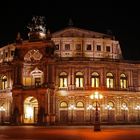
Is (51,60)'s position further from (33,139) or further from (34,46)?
(33,139)

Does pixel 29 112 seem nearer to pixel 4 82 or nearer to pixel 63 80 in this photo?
pixel 4 82

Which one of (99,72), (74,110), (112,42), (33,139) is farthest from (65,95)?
(33,139)

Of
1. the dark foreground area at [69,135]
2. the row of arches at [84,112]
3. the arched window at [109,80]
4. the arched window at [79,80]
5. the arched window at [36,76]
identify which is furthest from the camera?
the arched window at [109,80]

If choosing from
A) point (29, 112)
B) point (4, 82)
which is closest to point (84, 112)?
point (29, 112)

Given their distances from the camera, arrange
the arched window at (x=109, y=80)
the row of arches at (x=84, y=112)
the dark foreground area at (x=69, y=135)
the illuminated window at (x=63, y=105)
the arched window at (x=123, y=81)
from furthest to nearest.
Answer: the arched window at (x=123, y=81)
the arched window at (x=109, y=80)
the illuminated window at (x=63, y=105)
the row of arches at (x=84, y=112)
the dark foreground area at (x=69, y=135)

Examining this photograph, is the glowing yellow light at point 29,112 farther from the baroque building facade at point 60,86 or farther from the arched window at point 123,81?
the arched window at point 123,81

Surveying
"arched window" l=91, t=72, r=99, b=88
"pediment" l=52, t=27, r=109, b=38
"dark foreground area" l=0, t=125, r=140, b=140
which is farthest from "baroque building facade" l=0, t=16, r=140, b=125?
"dark foreground area" l=0, t=125, r=140, b=140

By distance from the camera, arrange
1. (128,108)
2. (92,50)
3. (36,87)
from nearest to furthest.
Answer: (36,87), (128,108), (92,50)

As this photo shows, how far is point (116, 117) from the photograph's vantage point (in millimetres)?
73562

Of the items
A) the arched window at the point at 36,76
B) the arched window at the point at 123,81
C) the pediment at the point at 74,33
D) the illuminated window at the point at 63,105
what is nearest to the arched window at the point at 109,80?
the arched window at the point at 123,81

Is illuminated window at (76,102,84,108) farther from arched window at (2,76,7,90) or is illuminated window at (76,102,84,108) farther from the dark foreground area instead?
the dark foreground area

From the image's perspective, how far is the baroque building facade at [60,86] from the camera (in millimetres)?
70688

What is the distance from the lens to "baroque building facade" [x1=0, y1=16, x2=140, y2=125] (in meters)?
70.7

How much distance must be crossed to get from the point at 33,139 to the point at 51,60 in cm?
4186
